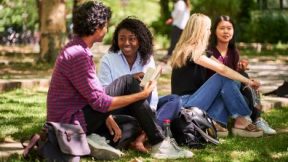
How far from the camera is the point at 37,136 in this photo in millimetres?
4277

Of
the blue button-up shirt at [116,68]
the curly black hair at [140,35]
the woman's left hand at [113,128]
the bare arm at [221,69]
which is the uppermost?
the curly black hair at [140,35]

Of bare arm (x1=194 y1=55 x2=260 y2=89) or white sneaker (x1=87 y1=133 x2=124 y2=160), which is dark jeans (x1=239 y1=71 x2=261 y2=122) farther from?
white sneaker (x1=87 y1=133 x2=124 y2=160)

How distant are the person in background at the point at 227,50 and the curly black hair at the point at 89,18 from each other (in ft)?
5.92

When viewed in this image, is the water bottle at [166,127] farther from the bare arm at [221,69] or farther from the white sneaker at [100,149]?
the bare arm at [221,69]

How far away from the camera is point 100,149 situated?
14.6 ft

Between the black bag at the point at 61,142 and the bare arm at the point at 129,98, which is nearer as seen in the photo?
the black bag at the point at 61,142

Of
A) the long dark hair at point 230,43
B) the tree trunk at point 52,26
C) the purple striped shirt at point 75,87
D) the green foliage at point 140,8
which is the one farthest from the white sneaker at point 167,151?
the green foliage at point 140,8

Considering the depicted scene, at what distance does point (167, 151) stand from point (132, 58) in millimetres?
877

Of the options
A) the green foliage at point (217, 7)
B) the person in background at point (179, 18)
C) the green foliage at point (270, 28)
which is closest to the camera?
the person in background at point (179, 18)

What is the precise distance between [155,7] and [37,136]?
27.5 m

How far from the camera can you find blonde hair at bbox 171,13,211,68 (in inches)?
219

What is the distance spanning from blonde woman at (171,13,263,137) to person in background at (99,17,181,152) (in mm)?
513

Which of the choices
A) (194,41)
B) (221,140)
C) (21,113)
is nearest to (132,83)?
(194,41)

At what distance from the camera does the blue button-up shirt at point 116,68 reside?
16.4 ft
